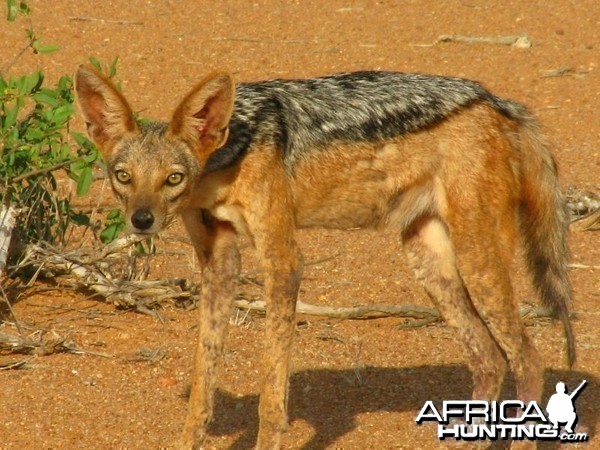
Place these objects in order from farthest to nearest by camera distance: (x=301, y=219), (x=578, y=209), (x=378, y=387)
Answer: (x=578, y=209), (x=378, y=387), (x=301, y=219)

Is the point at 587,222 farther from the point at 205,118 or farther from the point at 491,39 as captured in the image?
the point at 491,39

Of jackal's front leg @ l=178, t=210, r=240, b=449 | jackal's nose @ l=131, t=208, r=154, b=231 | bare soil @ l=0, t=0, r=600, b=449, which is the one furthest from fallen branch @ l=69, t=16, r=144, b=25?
jackal's nose @ l=131, t=208, r=154, b=231

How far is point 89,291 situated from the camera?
30.0ft

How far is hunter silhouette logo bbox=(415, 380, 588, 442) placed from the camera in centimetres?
736

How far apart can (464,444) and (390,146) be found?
1.67m

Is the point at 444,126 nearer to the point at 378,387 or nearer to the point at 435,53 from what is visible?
the point at 378,387

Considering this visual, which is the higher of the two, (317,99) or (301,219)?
(317,99)

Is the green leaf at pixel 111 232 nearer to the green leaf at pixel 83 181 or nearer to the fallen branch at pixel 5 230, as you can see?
the green leaf at pixel 83 181

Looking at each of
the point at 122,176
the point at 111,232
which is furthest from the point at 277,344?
the point at 111,232

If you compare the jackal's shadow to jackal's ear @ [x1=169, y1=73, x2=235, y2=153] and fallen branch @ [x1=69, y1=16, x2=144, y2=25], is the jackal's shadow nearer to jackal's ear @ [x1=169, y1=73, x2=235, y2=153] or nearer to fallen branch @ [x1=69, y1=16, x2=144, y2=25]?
jackal's ear @ [x1=169, y1=73, x2=235, y2=153]

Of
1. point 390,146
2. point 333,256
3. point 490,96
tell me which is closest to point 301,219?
point 390,146

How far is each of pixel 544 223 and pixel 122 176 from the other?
2.38 metres

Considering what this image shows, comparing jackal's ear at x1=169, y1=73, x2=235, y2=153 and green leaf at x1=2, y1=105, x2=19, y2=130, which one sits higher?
jackal's ear at x1=169, y1=73, x2=235, y2=153

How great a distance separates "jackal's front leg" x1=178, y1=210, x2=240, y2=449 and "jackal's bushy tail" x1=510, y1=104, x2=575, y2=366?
1617mm
